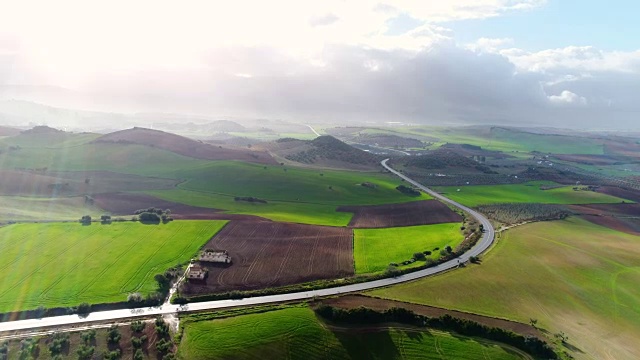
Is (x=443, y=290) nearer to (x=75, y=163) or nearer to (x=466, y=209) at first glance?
(x=466, y=209)

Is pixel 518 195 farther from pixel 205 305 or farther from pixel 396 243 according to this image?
pixel 205 305

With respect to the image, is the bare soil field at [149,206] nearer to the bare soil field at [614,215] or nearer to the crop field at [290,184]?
the crop field at [290,184]

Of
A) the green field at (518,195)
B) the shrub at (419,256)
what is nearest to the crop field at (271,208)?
the shrub at (419,256)

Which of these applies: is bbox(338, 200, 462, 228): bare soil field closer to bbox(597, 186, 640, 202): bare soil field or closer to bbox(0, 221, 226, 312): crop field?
bbox(0, 221, 226, 312): crop field

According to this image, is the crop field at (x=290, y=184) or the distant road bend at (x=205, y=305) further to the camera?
the crop field at (x=290, y=184)

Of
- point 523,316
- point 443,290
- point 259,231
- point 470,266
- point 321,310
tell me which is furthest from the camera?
point 259,231

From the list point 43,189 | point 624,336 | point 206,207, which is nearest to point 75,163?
point 43,189

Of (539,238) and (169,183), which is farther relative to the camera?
(169,183)
